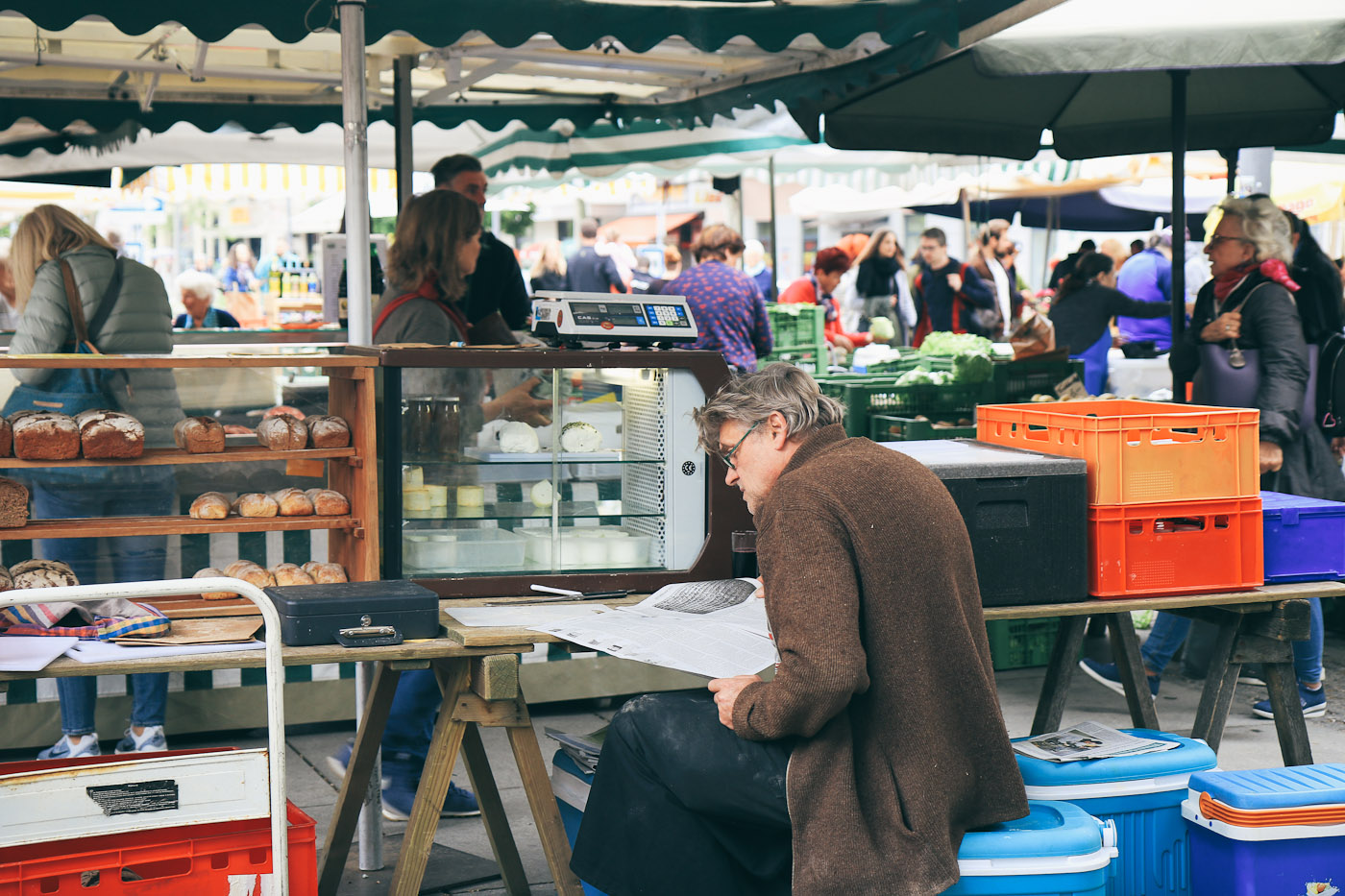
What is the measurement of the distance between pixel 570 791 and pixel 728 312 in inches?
184

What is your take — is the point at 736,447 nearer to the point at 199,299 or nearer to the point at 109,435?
the point at 109,435

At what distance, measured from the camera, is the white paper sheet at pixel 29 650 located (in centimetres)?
278

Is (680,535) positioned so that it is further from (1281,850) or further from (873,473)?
(1281,850)

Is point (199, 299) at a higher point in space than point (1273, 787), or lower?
higher

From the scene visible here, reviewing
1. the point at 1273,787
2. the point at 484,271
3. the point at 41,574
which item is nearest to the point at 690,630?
the point at 1273,787

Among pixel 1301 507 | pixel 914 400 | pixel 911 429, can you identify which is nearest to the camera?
A: pixel 1301 507

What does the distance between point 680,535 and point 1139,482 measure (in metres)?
1.31

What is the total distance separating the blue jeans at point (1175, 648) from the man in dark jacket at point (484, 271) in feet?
10.4

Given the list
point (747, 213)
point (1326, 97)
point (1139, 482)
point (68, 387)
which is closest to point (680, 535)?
point (1139, 482)

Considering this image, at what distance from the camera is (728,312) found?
769cm

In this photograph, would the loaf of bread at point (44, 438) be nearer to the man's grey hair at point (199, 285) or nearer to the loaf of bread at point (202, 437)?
the loaf of bread at point (202, 437)

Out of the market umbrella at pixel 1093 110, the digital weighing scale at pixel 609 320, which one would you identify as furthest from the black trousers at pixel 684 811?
the market umbrella at pixel 1093 110

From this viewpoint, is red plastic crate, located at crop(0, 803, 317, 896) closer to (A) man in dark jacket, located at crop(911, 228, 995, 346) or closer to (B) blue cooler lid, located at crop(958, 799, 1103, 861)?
(B) blue cooler lid, located at crop(958, 799, 1103, 861)

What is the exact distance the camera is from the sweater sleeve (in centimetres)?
257
